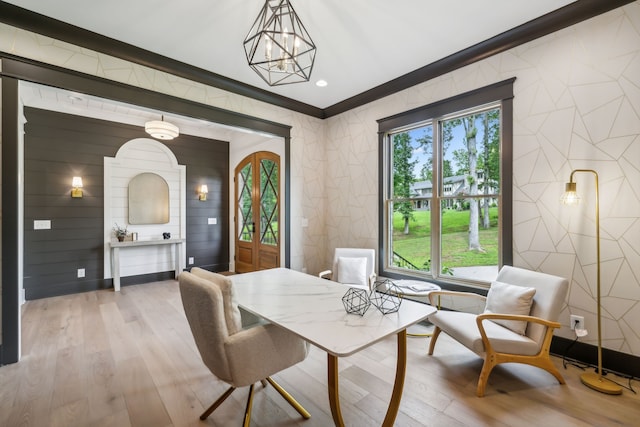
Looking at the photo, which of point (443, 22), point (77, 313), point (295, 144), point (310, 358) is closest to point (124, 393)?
point (310, 358)

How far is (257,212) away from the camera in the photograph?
5234mm

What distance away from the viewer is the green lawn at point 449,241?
2.98 metres

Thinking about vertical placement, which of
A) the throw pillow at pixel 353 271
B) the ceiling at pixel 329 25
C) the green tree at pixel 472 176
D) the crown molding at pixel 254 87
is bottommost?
the throw pillow at pixel 353 271

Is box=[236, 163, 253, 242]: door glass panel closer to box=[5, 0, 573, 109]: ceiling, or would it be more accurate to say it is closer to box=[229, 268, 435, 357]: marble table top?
box=[5, 0, 573, 109]: ceiling

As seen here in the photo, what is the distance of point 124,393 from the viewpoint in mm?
1975

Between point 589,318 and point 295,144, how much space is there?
386 cm

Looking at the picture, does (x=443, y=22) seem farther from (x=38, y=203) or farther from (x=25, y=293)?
(x=25, y=293)

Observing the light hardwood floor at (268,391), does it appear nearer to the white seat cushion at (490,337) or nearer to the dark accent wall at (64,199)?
the white seat cushion at (490,337)

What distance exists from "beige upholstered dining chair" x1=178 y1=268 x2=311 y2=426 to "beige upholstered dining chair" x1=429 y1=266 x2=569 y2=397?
1435 millimetres

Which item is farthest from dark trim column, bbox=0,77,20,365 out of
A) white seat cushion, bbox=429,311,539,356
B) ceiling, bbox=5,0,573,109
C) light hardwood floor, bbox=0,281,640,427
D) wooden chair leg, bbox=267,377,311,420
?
white seat cushion, bbox=429,311,539,356

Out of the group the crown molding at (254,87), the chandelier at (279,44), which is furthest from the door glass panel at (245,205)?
the chandelier at (279,44)

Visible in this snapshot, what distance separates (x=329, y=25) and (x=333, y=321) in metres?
2.58

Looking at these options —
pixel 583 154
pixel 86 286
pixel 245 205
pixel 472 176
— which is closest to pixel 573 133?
pixel 583 154

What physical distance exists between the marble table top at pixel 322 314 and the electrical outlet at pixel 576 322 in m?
1.72
